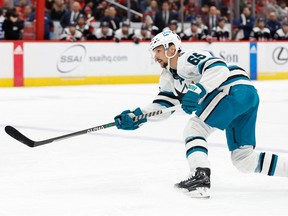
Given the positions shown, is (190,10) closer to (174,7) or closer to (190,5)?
(190,5)

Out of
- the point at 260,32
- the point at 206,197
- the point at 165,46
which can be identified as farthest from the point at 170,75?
the point at 260,32

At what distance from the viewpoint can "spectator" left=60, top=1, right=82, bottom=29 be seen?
12.7 m

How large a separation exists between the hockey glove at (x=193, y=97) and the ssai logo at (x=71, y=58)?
8.98 metres

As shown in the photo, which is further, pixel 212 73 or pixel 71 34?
pixel 71 34

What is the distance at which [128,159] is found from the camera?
4.62 meters

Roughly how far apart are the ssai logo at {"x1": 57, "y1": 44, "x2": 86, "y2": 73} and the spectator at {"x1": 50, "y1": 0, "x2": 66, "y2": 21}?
71 centimetres

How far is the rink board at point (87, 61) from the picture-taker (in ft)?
38.6

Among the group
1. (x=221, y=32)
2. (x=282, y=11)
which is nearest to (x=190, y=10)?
(x=221, y=32)

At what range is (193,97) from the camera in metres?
3.38

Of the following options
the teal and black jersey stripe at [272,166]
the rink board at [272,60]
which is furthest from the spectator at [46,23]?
the teal and black jersey stripe at [272,166]

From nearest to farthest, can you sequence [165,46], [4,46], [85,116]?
[165,46], [85,116], [4,46]

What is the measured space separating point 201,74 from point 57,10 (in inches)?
373

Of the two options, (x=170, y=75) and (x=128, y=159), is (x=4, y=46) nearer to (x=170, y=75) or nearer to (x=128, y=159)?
(x=128, y=159)

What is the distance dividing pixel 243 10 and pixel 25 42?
5174 millimetres
